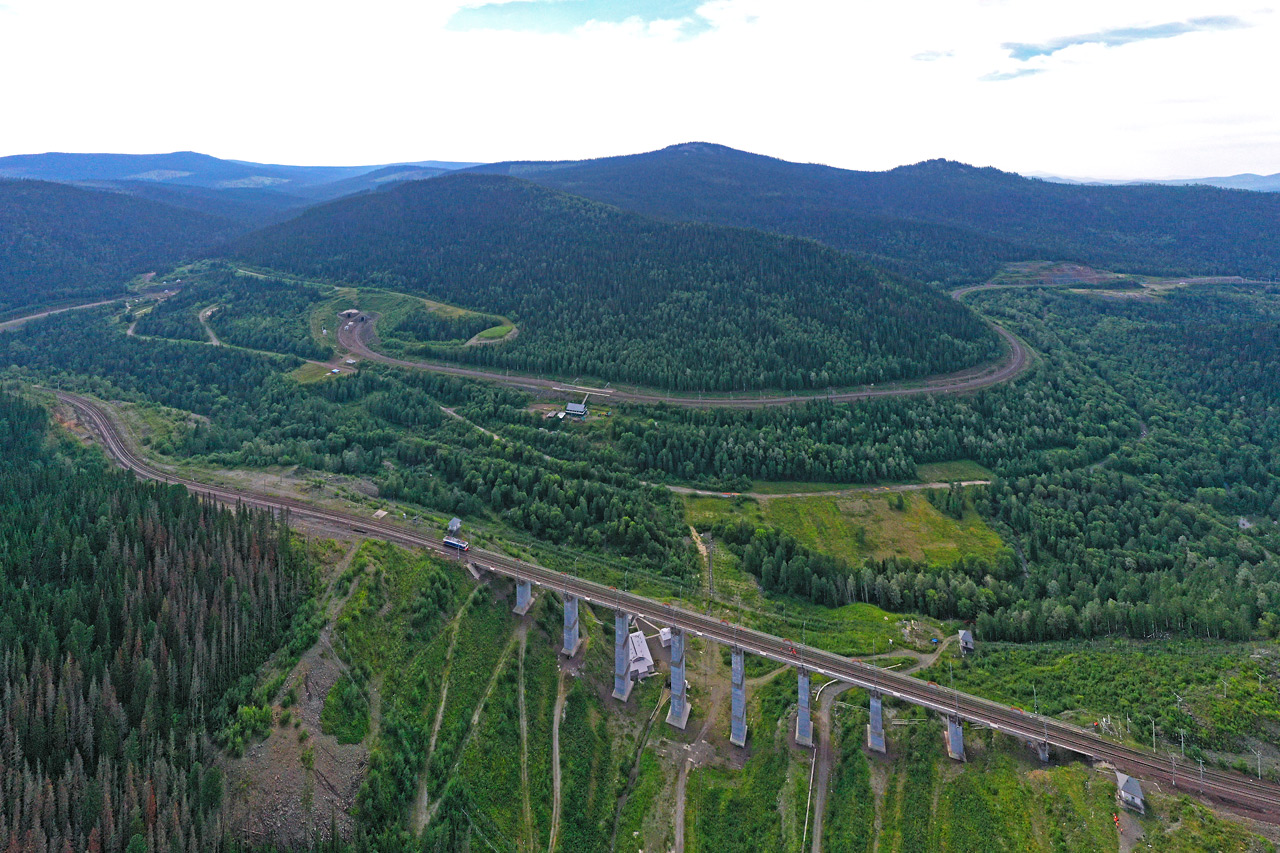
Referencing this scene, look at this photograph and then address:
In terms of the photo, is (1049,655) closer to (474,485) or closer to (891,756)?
(891,756)

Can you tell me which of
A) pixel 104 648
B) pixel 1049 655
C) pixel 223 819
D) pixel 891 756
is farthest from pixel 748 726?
pixel 104 648

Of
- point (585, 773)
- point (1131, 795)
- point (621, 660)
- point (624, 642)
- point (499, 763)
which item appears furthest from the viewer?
point (624, 642)

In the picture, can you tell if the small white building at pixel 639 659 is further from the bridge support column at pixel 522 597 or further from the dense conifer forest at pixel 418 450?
the dense conifer forest at pixel 418 450

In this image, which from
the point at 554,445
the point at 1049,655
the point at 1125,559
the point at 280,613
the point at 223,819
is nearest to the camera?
the point at 223,819

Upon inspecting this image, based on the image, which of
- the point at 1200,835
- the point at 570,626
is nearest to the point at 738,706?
the point at 570,626

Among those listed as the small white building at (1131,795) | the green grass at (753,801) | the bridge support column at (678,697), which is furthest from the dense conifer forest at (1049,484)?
the small white building at (1131,795)

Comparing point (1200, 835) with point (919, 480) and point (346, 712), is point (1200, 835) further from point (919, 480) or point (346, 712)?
point (919, 480)
